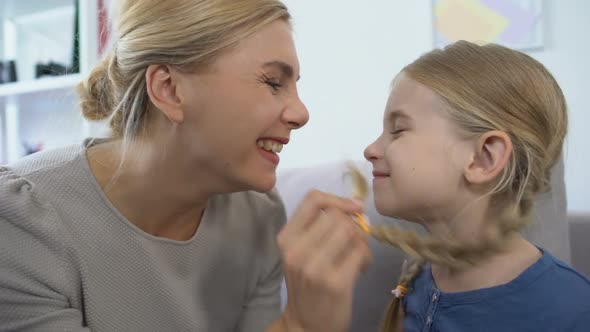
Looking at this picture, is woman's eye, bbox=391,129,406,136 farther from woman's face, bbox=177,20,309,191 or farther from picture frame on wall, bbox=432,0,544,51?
picture frame on wall, bbox=432,0,544,51

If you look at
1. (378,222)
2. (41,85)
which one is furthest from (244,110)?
(41,85)

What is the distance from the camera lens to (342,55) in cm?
177

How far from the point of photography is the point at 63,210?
0.80m

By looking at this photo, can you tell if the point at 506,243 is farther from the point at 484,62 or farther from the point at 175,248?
the point at 175,248

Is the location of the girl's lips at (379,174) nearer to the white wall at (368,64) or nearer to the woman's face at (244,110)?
the woman's face at (244,110)

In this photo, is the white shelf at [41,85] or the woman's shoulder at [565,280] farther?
the white shelf at [41,85]

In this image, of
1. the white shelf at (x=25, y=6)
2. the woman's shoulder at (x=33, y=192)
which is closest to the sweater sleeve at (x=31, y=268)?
the woman's shoulder at (x=33, y=192)

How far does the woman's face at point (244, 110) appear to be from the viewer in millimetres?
787

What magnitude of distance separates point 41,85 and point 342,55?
1034 mm

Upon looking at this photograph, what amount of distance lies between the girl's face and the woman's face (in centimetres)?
18

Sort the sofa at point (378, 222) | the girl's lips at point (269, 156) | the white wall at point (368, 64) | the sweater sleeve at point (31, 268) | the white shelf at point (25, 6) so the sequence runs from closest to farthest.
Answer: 1. the sweater sleeve at point (31, 268)
2. the girl's lips at point (269, 156)
3. the sofa at point (378, 222)
4. the white wall at point (368, 64)
5. the white shelf at point (25, 6)

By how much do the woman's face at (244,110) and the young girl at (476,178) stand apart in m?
0.20

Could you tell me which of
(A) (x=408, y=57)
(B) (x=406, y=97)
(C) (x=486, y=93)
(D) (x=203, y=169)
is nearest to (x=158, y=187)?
(D) (x=203, y=169)

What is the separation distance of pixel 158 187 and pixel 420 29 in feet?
3.51
